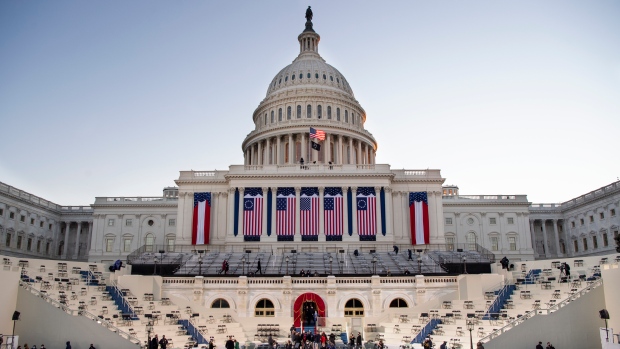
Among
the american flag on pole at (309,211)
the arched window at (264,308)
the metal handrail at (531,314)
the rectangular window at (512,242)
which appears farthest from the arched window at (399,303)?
the rectangular window at (512,242)

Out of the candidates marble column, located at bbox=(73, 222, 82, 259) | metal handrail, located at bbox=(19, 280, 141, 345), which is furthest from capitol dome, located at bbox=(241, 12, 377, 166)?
metal handrail, located at bbox=(19, 280, 141, 345)

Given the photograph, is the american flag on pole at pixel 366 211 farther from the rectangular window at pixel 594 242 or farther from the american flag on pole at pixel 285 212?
the rectangular window at pixel 594 242

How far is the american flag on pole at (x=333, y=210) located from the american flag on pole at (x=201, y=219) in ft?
56.1

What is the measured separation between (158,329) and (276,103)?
2882 inches

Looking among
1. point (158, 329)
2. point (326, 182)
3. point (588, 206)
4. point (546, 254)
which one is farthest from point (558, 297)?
point (546, 254)

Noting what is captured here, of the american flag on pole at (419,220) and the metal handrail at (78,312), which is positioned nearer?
the metal handrail at (78,312)

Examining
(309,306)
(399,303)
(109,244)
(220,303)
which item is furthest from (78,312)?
(109,244)

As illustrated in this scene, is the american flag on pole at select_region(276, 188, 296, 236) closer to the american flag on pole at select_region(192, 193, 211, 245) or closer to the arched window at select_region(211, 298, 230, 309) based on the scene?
the american flag on pole at select_region(192, 193, 211, 245)

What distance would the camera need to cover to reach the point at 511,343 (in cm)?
3638

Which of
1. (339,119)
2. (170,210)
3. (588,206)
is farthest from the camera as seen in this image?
(339,119)

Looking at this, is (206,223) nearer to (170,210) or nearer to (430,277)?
(170,210)

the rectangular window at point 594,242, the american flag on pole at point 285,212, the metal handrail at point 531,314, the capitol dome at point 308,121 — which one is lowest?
the metal handrail at point 531,314

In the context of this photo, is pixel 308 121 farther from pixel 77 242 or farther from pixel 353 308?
pixel 353 308

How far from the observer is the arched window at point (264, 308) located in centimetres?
5047
